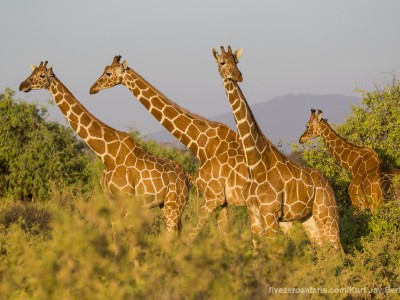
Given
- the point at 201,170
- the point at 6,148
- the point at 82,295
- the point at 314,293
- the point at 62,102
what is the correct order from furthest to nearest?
the point at 6,148, the point at 62,102, the point at 201,170, the point at 314,293, the point at 82,295

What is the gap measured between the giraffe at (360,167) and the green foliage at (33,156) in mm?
6528

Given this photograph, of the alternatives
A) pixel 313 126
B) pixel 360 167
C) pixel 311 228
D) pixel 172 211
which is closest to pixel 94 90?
pixel 172 211

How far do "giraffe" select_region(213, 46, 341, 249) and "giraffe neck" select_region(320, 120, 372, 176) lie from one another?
4.23 m

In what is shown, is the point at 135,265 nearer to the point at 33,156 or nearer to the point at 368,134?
the point at 368,134

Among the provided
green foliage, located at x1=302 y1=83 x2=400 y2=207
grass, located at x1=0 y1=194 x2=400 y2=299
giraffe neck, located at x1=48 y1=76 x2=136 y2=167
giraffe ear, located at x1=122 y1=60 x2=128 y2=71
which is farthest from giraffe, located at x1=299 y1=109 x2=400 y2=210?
grass, located at x1=0 y1=194 x2=400 y2=299

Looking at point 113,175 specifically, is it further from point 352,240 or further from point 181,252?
point 181,252

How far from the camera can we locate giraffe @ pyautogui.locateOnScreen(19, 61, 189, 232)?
11.2 metres

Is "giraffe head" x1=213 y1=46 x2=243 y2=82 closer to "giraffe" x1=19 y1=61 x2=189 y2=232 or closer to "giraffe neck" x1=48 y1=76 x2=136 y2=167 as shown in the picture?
"giraffe" x1=19 y1=61 x2=189 y2=232

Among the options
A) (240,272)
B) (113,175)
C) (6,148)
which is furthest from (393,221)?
(6,148)

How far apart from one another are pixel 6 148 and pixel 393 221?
36.5 ft

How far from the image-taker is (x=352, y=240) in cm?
1241

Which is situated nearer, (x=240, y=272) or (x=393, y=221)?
(x=240, y=272)

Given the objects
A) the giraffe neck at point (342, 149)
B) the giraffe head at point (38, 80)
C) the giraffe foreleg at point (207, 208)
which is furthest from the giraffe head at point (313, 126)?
the giraffe head at point (38, 80)

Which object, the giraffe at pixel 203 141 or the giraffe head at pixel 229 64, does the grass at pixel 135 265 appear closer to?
the giraffe head at pixel 229 64
